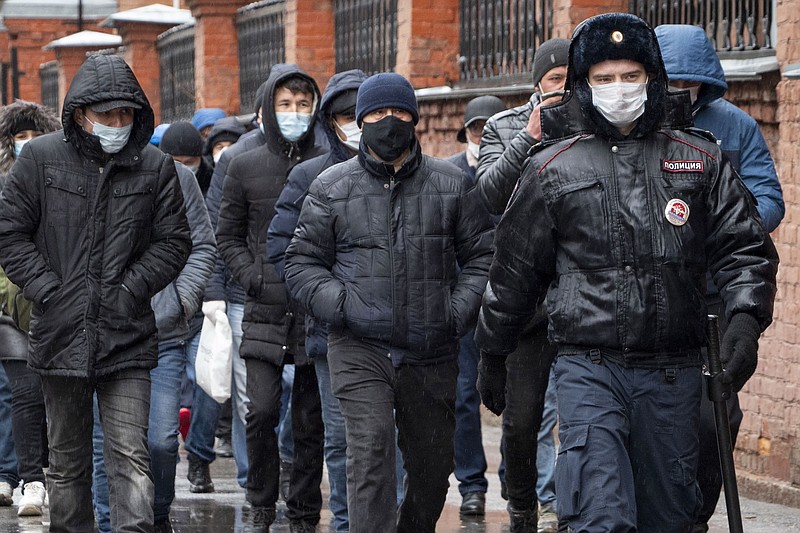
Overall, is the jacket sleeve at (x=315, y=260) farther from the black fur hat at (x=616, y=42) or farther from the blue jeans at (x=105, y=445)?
the black fur hat at (x=616, y=42)

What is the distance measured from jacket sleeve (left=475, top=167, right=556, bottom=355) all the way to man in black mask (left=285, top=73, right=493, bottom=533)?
3.11ft

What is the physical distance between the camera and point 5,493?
8.73 m

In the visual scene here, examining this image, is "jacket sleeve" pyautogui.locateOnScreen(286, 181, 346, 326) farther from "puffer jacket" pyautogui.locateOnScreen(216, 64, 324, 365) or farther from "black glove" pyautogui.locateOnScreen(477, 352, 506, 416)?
"puffer jacket" pyautogui.locateOnScreen(216, 64, 324, 365)

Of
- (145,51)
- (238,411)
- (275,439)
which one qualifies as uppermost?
(145,51)

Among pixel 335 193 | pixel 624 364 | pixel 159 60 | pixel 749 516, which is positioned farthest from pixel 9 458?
pixel 159 60

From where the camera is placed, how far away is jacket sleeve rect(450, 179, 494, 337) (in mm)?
6648

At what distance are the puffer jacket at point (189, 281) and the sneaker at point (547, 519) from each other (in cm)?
196

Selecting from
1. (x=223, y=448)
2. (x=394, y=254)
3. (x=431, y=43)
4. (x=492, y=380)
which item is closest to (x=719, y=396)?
(x=492, y=380)

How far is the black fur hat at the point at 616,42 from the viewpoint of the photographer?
5309 mm

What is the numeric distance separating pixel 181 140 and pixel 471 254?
13.9 feet

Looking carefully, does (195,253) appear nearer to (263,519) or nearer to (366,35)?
(263,519)

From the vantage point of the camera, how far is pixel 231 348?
29.1 feet

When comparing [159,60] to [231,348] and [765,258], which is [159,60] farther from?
[765,258]

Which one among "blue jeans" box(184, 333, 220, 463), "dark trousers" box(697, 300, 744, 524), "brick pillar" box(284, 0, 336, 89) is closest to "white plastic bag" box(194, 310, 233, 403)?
"blue jeans" box(184, 333, 220, 463)
